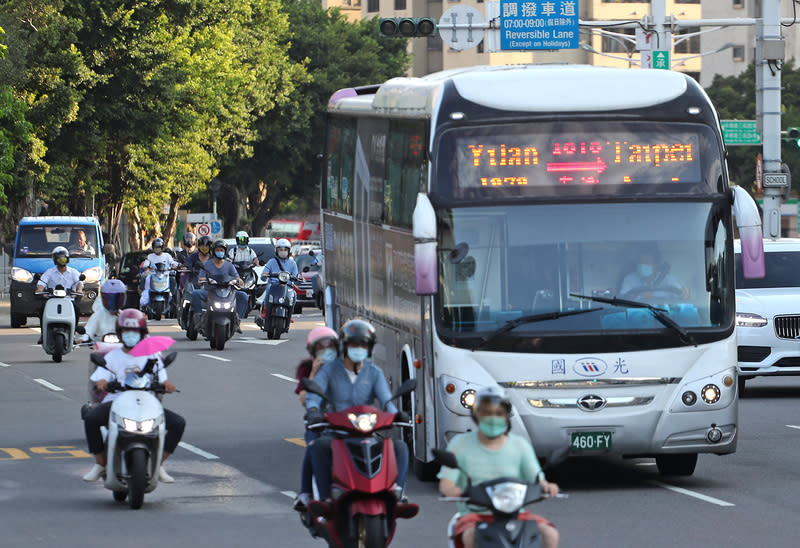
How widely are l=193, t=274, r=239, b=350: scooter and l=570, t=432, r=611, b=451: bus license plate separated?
16490mm

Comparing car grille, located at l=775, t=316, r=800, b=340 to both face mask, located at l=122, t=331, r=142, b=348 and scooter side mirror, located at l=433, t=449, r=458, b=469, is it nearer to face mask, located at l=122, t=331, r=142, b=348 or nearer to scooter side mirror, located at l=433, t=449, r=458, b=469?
face mask, located at l=122, t=331, r=142, b=348

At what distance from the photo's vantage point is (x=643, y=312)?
13.5 metres

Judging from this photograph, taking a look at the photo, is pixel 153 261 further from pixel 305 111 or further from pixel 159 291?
pixel 305 111

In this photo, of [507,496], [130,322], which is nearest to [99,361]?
[130,322]

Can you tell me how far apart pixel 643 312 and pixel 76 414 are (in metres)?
8.67

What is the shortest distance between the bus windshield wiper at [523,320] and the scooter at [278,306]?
18127mm

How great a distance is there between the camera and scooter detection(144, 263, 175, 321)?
38.8 m

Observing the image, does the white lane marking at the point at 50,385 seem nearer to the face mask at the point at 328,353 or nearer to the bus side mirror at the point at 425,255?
the bus side mirror at the point at 425,255

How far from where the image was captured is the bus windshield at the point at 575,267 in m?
13.4

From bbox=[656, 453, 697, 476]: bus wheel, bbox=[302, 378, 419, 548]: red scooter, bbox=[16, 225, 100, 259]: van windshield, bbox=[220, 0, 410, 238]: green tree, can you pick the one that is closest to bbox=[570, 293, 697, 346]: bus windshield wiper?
bbox=[656, 453, 697, 476]: bus wheel

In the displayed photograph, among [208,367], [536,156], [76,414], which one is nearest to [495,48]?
[208,367]

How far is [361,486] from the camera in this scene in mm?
9562

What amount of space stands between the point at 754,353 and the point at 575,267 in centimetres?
852

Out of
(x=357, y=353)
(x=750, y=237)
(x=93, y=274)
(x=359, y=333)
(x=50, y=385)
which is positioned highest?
(x=750, y=237)
